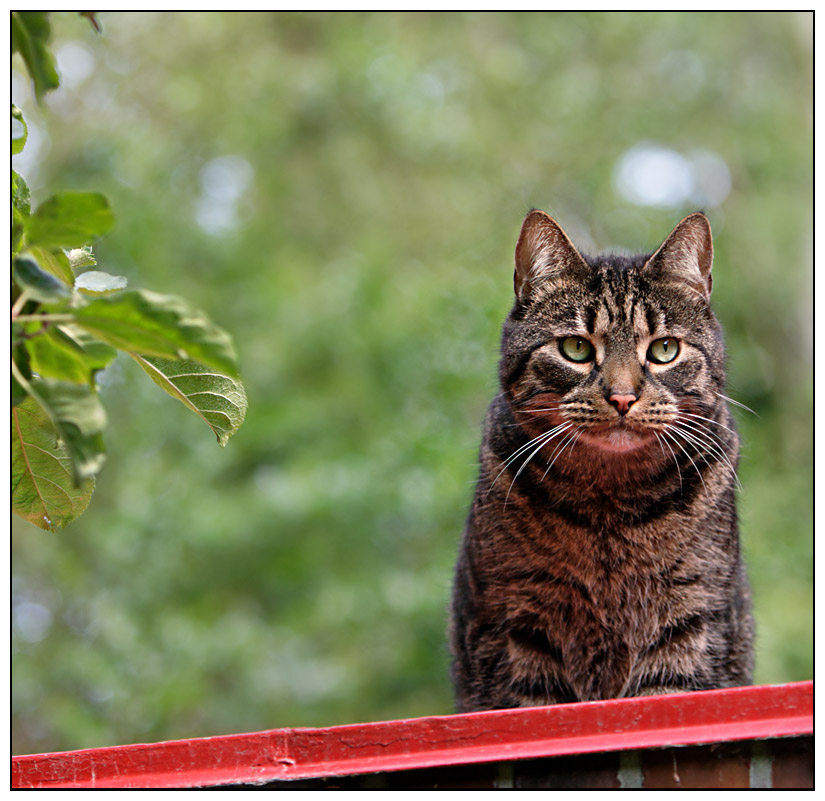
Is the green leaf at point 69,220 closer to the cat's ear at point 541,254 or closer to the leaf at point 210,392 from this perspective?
the leaf at point 210,392

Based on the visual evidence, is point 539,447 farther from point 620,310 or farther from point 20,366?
point 20,366

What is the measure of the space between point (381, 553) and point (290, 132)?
334cm

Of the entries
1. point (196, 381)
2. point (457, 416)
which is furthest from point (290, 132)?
point (196, 381)

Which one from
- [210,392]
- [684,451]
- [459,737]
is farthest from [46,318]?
[684,451]

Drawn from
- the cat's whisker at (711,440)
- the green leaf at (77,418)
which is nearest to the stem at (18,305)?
the green leaf at (77,418)

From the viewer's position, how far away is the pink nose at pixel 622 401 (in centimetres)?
186

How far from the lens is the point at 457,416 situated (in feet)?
18.0

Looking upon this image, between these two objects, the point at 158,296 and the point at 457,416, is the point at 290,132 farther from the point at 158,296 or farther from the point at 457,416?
the point at 158,296

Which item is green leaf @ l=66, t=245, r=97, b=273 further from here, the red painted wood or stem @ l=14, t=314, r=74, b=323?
the red painted wood

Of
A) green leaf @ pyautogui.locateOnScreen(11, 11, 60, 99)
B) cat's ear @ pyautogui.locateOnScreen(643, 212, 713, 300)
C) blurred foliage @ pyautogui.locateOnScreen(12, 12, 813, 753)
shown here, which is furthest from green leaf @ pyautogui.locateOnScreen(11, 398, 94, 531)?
blurred foliage @ pyautogui.locateOnScreen(12, 12, 813, 753)

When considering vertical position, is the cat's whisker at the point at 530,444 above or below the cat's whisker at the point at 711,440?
below

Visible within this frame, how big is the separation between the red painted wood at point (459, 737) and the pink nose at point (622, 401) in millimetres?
619

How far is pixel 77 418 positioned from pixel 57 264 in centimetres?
43

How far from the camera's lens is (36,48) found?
1.07 meters
